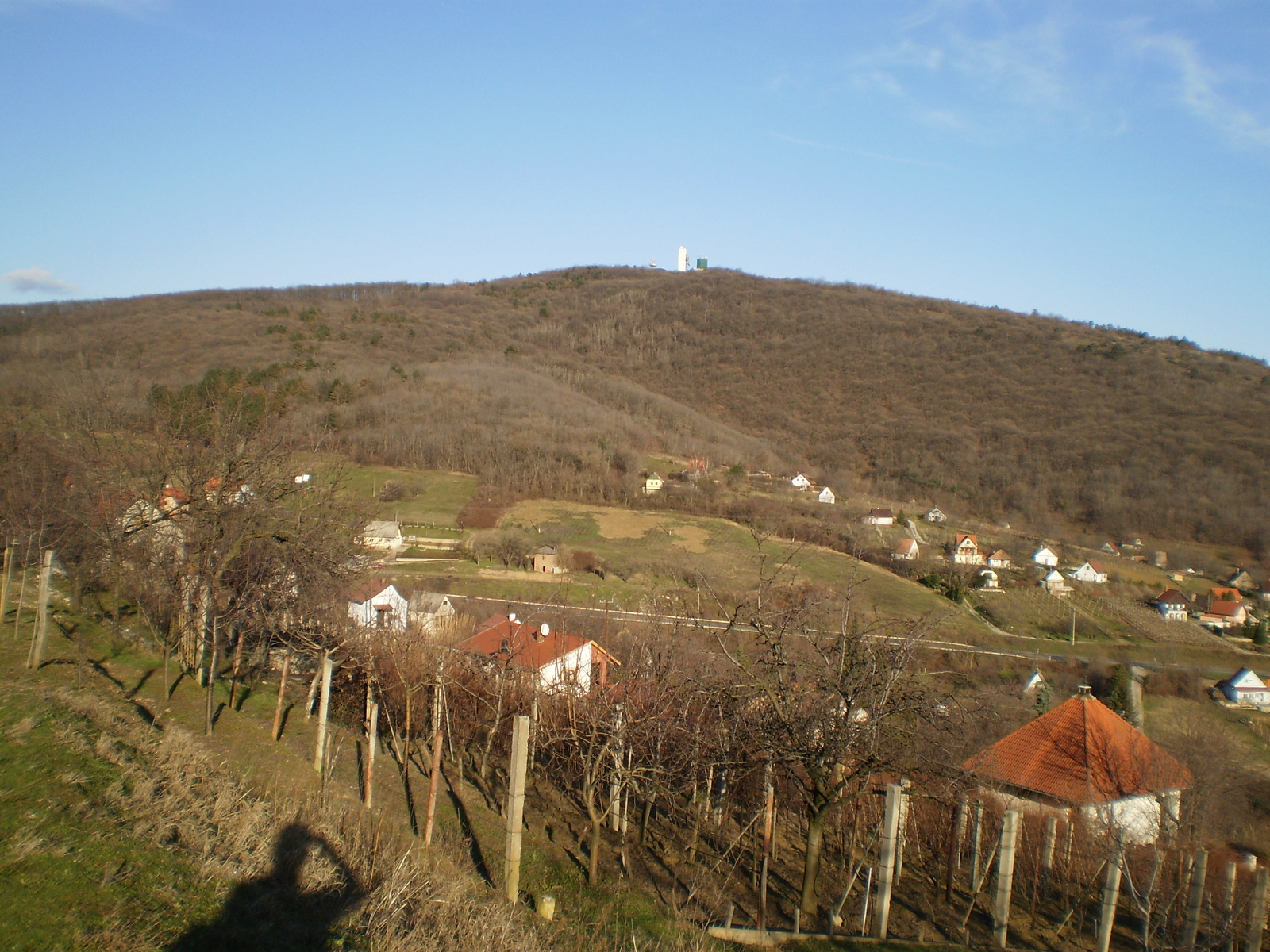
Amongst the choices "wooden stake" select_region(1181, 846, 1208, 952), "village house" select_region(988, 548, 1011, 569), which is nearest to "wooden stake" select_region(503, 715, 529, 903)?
"wooden stake" select_region(1181, 846, 1208, 952)

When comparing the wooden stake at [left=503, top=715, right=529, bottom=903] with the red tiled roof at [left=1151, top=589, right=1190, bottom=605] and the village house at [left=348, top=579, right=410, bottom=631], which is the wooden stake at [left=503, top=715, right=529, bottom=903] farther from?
the red tiled roof at [left=1151, top=589, right=1190, bottom=605]

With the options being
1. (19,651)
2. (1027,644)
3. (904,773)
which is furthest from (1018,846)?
(1027,644)

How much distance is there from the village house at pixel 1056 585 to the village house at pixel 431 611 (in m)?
35.9

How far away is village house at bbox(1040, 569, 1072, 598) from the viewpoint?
142 ft

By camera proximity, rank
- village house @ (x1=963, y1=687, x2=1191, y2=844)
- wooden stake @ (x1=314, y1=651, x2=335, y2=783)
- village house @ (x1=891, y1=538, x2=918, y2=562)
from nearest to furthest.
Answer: wooden stake @ (x1=314, y1=651, x2=335, y2=783)
village house @ (x1=963, y1=687, x2=1191, y2=844)
village house @ (x1=891, y1=538, x2=918, y2=562)

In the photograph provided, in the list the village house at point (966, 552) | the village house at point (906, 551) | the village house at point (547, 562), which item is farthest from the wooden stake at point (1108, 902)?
the village house at point (966, 552)

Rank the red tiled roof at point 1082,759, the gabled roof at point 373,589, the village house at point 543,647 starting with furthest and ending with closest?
1. the gabled roof at point 373,589
2. the village house at point 543,647
3. the red tiled roof at point 1082,759

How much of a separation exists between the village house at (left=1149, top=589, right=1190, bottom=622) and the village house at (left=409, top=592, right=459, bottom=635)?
38.8 meters

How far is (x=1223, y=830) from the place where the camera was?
14969 mm

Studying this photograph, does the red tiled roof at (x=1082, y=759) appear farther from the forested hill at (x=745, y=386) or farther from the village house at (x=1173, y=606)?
the village house at (x=1173, y=606)

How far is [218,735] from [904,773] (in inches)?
303

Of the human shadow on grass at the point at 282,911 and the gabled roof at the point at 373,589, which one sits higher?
the human shadow on grass at the point at 282,911

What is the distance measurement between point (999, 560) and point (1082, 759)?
42.4 metres

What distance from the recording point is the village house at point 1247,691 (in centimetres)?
2759
